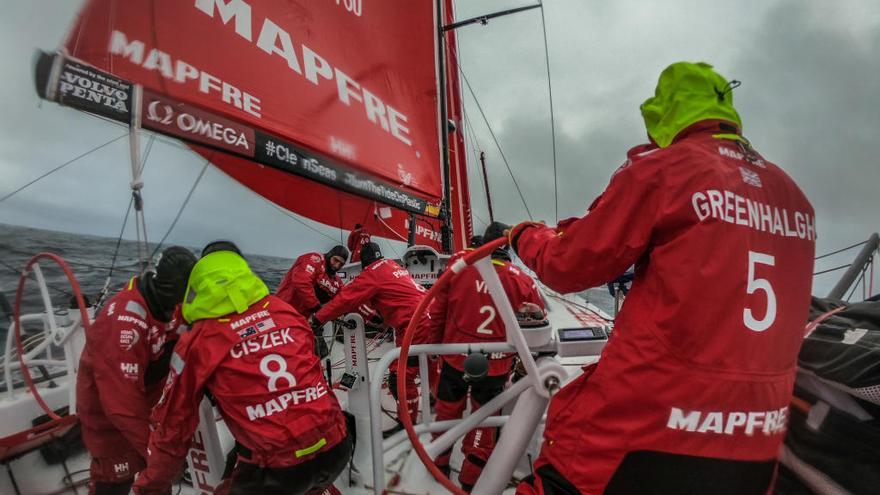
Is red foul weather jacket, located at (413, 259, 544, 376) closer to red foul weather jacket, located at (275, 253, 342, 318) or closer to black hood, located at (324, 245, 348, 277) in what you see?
red foul weather jacket, located at (275, 253, 342, 318)

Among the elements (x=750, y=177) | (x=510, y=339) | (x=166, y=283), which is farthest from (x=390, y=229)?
(x=750, y=177)

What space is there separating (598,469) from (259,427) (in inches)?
54.4

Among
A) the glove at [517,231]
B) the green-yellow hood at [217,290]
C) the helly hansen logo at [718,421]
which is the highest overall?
the glove at [517,231]

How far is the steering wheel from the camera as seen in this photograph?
1234 mm

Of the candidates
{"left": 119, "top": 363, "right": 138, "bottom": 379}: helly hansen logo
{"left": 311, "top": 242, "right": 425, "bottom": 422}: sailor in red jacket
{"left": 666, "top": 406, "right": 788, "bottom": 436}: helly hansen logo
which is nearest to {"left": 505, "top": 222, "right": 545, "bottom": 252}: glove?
{"left": 666, "top": 406, "right": 788, "bottom": 436}: helly hansen logo

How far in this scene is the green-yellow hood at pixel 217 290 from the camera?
175 cm

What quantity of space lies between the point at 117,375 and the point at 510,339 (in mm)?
1952

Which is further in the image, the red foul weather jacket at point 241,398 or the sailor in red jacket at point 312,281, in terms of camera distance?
the sailor in red jacket at point 312,281

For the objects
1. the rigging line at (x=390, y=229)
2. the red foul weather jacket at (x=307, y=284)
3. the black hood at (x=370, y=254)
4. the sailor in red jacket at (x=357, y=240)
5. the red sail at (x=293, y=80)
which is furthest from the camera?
the sailor in red jacket at (x=357, y=240)

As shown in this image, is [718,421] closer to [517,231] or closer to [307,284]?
[517,231]

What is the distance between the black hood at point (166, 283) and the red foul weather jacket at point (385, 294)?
1.18m

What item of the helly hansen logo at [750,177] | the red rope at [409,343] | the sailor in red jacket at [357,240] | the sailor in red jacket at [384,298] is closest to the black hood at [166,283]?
the sailor in red jacket at [384,298]

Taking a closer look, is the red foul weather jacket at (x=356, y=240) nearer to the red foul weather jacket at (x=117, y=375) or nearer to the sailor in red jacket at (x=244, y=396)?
the red foul weather jacket at (x=117, y=375)

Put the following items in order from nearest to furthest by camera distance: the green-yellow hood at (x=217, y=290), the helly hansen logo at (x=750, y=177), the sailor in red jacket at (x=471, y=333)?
the helly hansen logo at (x=750, y=177)
the green-yellow hood at (x=217, y=290)
the sailor in red jacket at (x=471, y=333)
